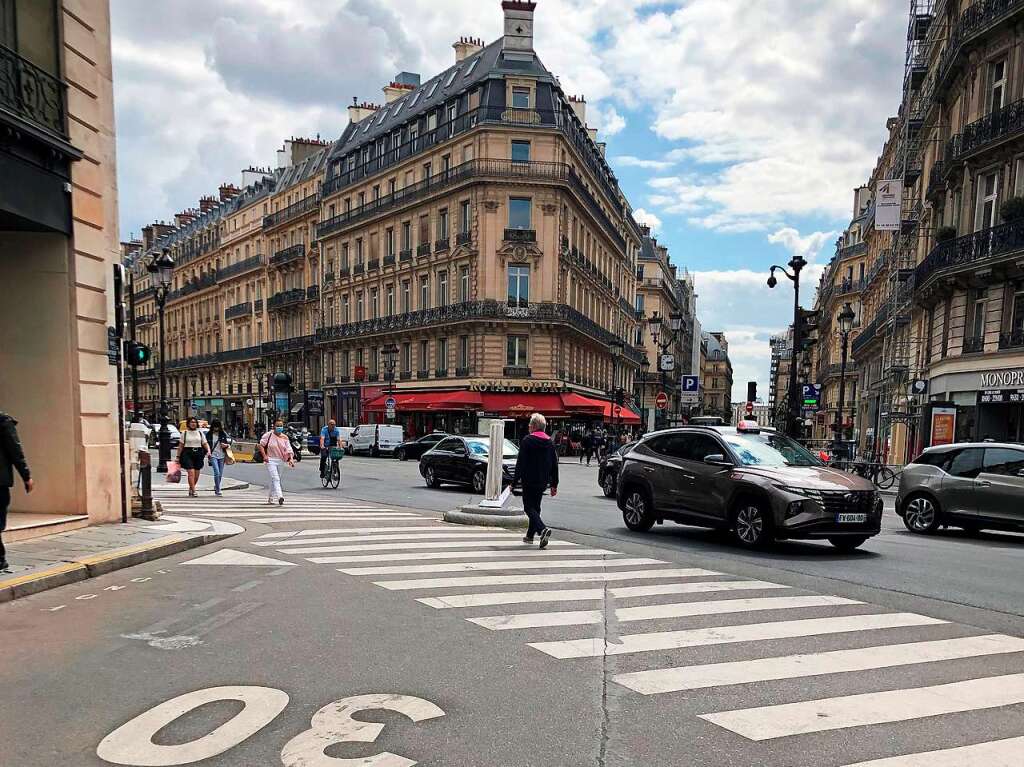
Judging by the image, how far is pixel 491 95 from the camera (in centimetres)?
4088

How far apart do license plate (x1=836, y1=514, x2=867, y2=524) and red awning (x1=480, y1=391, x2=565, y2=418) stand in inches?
1225

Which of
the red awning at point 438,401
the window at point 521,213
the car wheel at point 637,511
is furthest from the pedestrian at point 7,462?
the window at point 521,213

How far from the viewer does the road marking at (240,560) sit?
8678 mm

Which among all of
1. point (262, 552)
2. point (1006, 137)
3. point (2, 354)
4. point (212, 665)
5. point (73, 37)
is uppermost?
point (1006, 137)

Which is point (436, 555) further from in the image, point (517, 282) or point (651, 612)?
point (517, 282)

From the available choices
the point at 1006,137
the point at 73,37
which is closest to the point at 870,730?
the point at 73,37

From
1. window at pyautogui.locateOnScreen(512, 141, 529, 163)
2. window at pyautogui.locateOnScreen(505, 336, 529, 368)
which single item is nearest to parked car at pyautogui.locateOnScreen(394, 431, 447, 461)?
window at pyautogui.locateOnScreen(505, 336, 529, 368)

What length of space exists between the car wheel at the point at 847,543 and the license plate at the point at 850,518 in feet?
1.60

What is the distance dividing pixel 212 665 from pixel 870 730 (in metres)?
4.14

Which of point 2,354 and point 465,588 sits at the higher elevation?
point 2,354

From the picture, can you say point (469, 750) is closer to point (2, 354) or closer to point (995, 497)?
point (2, 354)

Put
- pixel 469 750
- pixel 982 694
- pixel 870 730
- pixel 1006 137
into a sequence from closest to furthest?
pixel 469 750, pixel 870 730, pixel 982 694, pixel 1006 137

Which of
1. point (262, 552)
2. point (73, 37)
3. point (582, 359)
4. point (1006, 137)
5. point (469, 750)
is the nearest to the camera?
point (469, 750)

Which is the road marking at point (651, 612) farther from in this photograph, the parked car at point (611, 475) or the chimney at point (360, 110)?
the chimney at point (360, 110)
